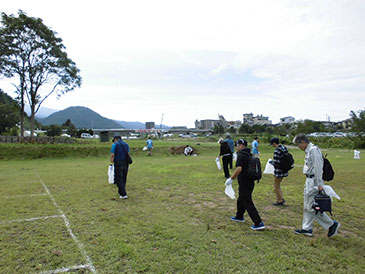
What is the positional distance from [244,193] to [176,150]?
21006 mm

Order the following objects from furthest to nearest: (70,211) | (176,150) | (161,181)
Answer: (176,150) < (161,181) < (70,211)

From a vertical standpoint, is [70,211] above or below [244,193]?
below

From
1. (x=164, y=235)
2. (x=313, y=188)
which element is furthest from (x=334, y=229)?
(x=164, y=235)

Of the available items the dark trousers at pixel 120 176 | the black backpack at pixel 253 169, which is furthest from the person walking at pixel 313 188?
the dark trousers at pixel 120 176

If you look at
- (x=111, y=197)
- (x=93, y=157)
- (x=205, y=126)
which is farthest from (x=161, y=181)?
(x=205, y=126)

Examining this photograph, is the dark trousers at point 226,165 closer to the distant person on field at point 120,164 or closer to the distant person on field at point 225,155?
the distant person on field at point 225,155

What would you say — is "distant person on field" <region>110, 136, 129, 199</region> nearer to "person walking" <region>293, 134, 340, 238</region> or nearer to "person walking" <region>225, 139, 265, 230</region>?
"person walking" <region>225, 139, 265, 230</region>

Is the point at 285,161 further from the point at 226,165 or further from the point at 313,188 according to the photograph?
the point at 226,165

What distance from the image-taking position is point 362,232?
468cm

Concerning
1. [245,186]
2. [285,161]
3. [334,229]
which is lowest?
[334,229]

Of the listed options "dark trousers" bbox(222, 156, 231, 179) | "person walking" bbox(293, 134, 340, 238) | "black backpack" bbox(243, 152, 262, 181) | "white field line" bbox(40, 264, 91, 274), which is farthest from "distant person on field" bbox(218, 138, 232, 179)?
"white field line" bbox(40, 264, 91, 274)

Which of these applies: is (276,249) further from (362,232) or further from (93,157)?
(93,157)

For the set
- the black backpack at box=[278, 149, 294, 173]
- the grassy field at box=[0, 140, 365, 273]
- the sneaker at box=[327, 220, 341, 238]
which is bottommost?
the grassy field at box=[0, 140, 365, 273]

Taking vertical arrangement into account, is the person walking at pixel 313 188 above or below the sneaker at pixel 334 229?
above
